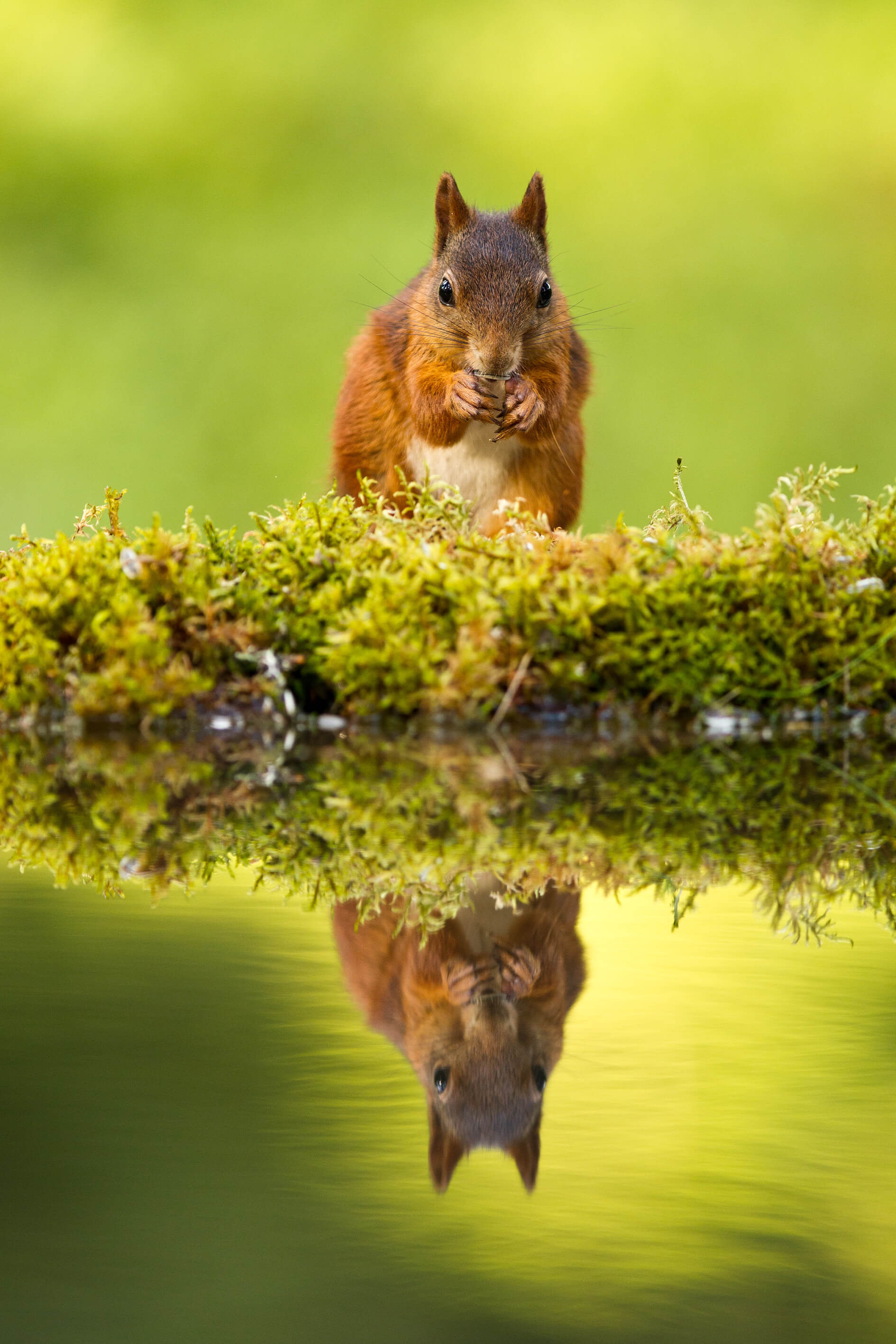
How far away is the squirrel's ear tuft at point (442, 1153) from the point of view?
0.70 m

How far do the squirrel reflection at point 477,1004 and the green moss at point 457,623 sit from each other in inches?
30.1

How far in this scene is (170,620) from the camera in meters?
1.95

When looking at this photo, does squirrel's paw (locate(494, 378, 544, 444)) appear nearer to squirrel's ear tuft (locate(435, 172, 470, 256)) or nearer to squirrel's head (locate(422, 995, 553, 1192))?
squirrel's ear tuft (locate(435, 172, 470, 256))

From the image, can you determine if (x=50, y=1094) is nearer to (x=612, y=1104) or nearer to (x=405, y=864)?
(x=612, y=1104)

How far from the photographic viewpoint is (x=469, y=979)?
96 cm

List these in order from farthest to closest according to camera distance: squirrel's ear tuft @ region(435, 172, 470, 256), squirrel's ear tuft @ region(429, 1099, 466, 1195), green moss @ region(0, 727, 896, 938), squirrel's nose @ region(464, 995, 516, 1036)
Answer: squirrel's ear tuft @ region(435, 172, 470, 256) → green moss @ region(0, 727, 896, 938) → squirrel's nose @ region(464, 995, 516, 1036) → squirrel's ear tuft @ region(429, 1099, 466, 1195)

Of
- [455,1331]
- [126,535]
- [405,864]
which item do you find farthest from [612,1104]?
[126,535]

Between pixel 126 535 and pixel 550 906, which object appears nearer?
pixel 550 906

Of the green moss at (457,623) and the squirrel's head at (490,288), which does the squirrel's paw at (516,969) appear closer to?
the green moss at (457,623)

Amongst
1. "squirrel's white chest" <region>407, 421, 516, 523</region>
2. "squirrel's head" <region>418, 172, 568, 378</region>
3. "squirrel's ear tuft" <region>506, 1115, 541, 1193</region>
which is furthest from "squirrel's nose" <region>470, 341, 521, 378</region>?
"squirrel's ear tuft" <region>506, 1115, 541, 1193</region>

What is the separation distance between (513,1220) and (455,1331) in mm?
113

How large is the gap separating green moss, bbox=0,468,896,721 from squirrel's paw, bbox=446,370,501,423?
1.07 meters

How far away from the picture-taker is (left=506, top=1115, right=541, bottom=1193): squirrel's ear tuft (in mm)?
710

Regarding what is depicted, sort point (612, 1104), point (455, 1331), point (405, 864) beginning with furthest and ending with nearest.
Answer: point (405, 864) < point (612, 1104) < point (455, 1331)
